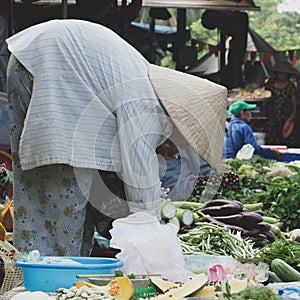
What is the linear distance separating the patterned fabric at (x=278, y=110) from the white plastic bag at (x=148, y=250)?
37.4 ft

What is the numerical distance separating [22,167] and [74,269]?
1251mm

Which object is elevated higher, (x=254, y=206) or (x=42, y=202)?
(x=42, y=202)

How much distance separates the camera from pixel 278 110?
607 inches

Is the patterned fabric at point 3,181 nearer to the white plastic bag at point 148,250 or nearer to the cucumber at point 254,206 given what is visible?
the white plastic bag at point 148,250

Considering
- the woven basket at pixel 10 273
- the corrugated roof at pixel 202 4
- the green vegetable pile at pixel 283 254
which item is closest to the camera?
the woven basket at pixel 10 273

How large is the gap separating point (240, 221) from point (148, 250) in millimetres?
2335

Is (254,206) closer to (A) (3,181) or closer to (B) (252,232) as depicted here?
(B) (252,232)

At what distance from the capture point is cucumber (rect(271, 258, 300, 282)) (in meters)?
4.43

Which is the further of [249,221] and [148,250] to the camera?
[249,221]

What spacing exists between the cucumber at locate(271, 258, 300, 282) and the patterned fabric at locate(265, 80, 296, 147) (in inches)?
432

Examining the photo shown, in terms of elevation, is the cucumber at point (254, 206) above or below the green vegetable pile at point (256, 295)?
below

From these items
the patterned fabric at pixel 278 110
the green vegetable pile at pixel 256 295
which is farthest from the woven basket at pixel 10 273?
the patterned fabric at pixel 278 110

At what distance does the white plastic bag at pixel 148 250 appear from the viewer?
13.0 ft

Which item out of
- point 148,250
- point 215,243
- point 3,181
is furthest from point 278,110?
point 148,250
